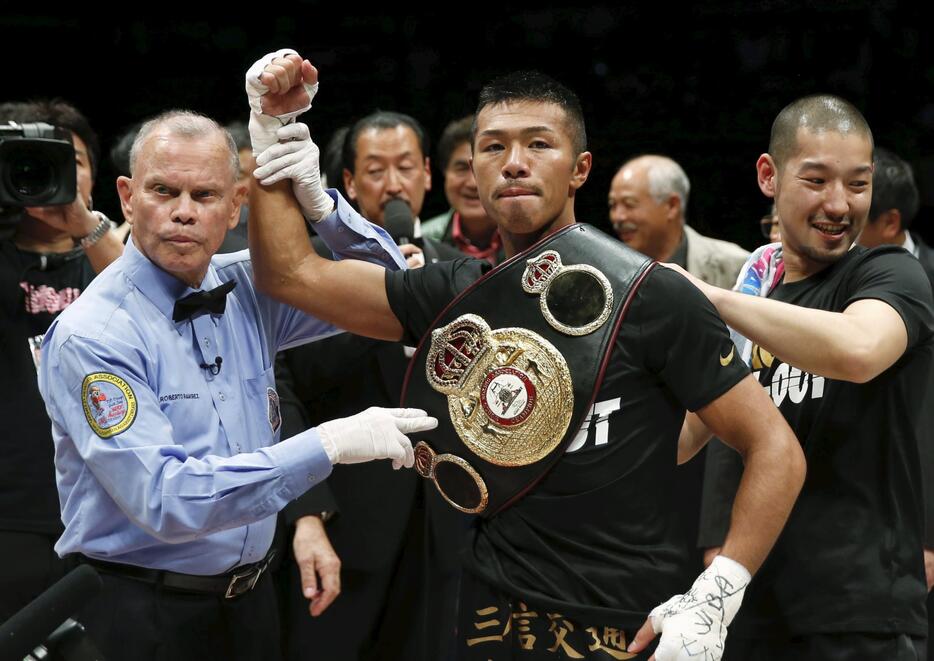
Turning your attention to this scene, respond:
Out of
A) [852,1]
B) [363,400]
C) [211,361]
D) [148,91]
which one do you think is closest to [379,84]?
[148,91]

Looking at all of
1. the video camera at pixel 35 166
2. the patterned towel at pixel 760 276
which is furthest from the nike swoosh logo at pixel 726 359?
the video camera at pixel 35 166

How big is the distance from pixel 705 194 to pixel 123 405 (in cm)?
373

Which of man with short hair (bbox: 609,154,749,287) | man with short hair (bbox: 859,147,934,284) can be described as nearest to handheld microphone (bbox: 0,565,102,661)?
man with short hair (bbox: 859,147,934,284)

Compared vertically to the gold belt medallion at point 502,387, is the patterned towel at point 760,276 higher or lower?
higher

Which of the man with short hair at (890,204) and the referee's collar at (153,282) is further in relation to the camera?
the man with short hair at (890,204)

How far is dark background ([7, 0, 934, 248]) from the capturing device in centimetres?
506

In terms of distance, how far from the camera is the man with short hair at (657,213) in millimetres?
4516

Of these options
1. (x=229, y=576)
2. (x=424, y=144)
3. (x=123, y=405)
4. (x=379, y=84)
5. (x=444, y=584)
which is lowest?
(x=444, y=584)

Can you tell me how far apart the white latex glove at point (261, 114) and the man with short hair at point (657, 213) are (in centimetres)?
270

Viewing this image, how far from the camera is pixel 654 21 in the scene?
5328 mm

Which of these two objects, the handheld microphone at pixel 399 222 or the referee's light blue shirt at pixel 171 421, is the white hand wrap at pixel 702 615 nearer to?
the referee's light blue shirt at pixel 171 421

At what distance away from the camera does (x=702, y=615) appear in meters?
1.79

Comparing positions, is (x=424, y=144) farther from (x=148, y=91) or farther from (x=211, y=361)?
(x=148, y=91)

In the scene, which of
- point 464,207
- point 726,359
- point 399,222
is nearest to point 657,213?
point 464,207
